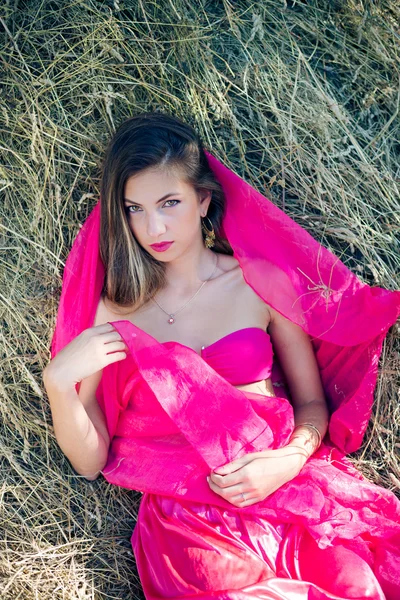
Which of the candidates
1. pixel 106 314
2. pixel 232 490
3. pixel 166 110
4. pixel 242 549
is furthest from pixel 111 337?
pixel 166 110

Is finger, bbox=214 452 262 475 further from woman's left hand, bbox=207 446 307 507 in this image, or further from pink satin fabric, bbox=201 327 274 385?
pink satin fabric, bbox=201 327 274 385

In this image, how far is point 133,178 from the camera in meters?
2.21

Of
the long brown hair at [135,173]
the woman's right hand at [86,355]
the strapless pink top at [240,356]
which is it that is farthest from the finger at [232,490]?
the long brown hair at [135,173]

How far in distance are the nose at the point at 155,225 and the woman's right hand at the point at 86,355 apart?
35 cm

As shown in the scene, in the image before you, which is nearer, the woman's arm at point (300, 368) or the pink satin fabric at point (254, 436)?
the pink satin fabric at point (254, 436)

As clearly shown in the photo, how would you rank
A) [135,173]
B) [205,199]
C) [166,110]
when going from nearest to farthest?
[135,173], [205,199], [166,110]

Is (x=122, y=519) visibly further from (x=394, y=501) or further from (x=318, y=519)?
(x=394, y=501)

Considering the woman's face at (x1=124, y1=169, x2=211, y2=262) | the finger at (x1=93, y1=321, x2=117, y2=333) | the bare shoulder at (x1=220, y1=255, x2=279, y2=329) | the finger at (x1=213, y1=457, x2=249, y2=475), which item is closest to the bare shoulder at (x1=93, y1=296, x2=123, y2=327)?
the finger at (x1=93, y1=321, x2=117, y2=333)

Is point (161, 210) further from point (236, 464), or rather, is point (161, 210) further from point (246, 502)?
point (246, 502)

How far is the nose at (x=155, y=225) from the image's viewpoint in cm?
218

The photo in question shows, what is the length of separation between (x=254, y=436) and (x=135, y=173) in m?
0.92

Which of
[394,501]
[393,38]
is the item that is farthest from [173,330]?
[393,38]

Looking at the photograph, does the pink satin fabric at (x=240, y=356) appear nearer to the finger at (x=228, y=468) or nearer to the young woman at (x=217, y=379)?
the young woman at (x=217, y=379)

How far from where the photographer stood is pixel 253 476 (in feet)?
7.06
